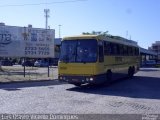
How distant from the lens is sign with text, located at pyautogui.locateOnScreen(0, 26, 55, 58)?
32188 mm

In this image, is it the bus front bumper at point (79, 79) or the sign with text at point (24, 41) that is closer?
the bus front bumper at point (79, 79)

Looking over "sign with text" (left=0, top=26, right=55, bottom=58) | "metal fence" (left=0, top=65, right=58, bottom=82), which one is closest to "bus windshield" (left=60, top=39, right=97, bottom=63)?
"metal fence" (left=0, top=65, right=58, bottom=82)

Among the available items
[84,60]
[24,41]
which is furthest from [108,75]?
[24,41]

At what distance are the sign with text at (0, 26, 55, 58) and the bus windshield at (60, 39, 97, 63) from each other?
469 inches

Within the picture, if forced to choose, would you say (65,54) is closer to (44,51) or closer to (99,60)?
(99,60)

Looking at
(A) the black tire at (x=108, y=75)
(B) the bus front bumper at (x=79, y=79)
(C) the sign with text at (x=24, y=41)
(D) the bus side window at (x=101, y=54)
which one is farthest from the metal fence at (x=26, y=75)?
(D) the bus side window at (x=101, y=54)

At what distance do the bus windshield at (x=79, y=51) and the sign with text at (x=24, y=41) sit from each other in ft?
39.1

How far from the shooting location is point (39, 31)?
33844 millimetres

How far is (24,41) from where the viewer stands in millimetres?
33000

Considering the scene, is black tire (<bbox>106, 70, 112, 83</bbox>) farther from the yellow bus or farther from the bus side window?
the bus side window

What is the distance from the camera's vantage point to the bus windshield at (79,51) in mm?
20672

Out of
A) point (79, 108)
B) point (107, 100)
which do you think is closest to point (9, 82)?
point (107, 100)

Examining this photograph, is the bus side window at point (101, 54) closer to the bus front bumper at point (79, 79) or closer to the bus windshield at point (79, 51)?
the bus windshield at point (79, 51)

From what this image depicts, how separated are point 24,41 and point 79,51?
13.1 meters
